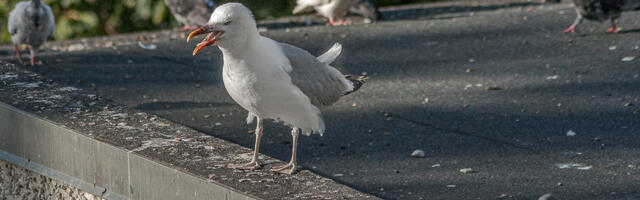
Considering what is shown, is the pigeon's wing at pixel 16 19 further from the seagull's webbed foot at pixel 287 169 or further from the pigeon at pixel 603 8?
the pigeon at pixel 603 8

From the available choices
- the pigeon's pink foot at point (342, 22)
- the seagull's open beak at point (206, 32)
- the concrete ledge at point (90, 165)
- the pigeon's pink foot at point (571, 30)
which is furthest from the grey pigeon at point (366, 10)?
the seagull's open beak at point (206, 32)

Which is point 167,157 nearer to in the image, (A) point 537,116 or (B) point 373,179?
(B) point 373,179

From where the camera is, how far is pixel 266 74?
11.9ft

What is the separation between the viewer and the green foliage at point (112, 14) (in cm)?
1231

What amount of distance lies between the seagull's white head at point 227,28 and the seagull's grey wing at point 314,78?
0.37 meters

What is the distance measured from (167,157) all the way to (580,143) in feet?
9.60

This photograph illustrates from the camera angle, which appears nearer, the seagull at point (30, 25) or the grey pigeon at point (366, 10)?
the seagull at point (30, 25)

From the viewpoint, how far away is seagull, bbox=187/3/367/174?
11.4ft

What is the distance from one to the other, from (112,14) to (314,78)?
31.7ft

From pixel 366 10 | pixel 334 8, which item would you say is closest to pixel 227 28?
pixel 334 8

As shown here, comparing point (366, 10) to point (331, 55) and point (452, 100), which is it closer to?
point (452, 100)

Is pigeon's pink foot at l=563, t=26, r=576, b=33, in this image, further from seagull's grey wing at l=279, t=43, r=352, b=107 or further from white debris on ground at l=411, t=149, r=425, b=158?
seagull's grey wing at l=279, t=43, r=352, b=107

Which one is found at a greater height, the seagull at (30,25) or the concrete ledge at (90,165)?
the concrete ledge at (90,165)

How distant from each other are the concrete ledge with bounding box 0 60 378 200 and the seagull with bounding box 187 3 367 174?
0.20 m
